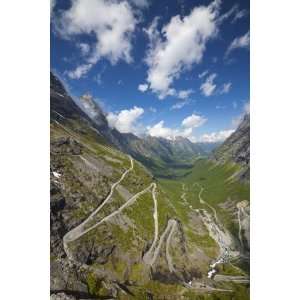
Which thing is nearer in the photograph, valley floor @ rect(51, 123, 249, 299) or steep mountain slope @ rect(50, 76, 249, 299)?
steep mountain slope @ rect(50, 76, 249, 299)

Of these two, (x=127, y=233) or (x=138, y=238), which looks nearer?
(x=138, y=238)

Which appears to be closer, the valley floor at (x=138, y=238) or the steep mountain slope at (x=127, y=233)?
the steep mountain slope at (x=127, y=233)

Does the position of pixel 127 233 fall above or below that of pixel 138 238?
above
